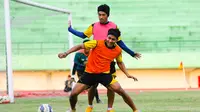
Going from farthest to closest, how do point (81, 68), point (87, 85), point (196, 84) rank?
point (196, 84) < point (81, 68) < point (87, 85)

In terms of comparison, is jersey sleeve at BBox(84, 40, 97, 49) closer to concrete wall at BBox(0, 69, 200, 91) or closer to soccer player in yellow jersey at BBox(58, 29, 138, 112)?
soccer player in yellow jersey at BBox(58, 29, 138, 112)

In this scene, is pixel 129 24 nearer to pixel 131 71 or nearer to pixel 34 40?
pixel 131 71

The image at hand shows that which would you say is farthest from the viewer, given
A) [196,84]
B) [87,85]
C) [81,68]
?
[196,84]

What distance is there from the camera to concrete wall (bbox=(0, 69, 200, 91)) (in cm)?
3170

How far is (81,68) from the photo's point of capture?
15.9 meters

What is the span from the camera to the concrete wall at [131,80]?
104 feet

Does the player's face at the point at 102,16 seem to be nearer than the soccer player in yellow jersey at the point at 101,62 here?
No

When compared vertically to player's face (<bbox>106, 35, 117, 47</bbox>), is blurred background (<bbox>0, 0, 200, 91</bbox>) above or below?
below

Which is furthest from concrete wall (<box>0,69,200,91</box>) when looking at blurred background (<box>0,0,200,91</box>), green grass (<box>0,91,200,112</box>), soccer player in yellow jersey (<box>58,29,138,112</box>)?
soccer player in yellow jersey (<box>58,29,138,112</box>)

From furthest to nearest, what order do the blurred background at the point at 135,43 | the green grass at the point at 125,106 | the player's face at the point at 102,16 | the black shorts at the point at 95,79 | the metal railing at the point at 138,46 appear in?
the metal railing at the point at 138,46 → the blurred background at the point at 135,43 → the green grass at the point at 125,106 → the player's face at the point at 102,16 → the black shorts at the point at 95,79

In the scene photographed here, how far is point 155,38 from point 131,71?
2.39 m

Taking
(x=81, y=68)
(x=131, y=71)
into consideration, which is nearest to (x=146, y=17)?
(x=131, y=71)

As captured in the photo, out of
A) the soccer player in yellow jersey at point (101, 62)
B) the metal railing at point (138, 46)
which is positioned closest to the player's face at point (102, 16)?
the soccer player in yellow jersey at point (101, 62)

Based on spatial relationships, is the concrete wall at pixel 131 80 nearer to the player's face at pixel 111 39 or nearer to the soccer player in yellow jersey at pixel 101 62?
the soccer player in yellow jersey at pixel 101 62
